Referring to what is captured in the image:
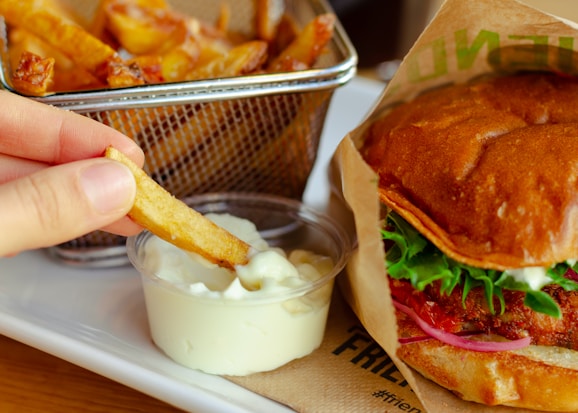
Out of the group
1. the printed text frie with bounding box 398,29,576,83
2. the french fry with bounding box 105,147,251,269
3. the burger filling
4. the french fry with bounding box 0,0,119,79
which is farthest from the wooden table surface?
the printed text frie with bounding box 398,29,576,83

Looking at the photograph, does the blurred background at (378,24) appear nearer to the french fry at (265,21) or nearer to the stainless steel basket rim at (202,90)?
the french fry at (265,21)

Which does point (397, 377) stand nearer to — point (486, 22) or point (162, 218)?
point (162, 218)

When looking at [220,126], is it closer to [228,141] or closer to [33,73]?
[228,141]

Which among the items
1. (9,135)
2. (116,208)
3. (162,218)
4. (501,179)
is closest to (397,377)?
(501,179)

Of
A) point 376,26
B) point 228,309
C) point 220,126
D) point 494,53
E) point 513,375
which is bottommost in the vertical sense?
point 376,26

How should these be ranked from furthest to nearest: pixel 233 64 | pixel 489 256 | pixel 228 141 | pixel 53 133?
pixel 228 141 < pixel 233 64 < pixel 53 133 < pixel 489 256

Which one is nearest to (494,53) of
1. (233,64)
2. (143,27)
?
(233,64)

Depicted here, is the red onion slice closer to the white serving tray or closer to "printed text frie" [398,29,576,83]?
the white serving tray

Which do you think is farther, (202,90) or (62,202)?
(202,90)
